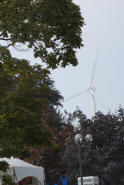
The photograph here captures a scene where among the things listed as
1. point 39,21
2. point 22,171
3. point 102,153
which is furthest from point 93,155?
point 39,21

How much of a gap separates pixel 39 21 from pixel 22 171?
797 centimetres

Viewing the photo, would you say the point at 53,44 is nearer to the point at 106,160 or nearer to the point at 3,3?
the point at 3,3

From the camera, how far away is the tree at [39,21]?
34.3ft

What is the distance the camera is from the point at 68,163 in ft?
126

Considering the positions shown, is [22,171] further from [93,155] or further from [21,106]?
[93,155]

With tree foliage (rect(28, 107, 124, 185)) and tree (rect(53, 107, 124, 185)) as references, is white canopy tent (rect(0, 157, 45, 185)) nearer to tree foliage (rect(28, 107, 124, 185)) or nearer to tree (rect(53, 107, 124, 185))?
tree foliage (rect(28, 107, 124, 185))

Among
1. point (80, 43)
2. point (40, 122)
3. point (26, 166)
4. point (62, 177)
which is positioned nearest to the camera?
point (40, 122)

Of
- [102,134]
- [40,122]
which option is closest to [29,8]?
[40,122]

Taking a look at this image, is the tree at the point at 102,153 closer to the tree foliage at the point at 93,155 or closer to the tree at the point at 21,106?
the tree foliage at the point at 93,155

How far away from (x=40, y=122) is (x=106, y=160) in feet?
93.5

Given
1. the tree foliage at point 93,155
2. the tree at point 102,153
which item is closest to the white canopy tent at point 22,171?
the tree foliage at point 93,155

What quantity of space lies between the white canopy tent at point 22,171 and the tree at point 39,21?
6.47 meters

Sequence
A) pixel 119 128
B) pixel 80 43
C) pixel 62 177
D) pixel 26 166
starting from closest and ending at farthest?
1. pixel 80 43
2. pixel 26 166
3. pixel 62 177
4. pixel 119 128

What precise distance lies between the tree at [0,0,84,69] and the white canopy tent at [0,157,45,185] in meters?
6.47
